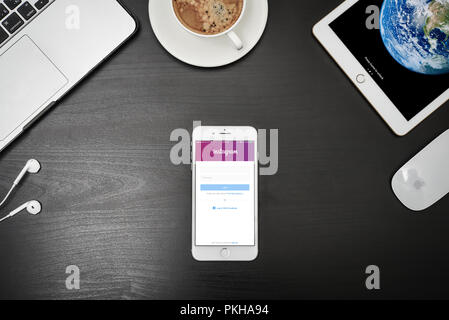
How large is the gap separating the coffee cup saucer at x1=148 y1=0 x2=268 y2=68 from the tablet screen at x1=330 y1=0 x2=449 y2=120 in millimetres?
137

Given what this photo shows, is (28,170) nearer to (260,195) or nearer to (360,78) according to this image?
(260,195)

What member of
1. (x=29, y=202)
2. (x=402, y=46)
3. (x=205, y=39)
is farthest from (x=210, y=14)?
(x=29, y=202)

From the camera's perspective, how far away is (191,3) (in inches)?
26.7

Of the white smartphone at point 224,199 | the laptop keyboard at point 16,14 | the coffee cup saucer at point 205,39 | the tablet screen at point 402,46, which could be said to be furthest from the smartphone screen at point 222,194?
the laptop keyboard at point 16,14

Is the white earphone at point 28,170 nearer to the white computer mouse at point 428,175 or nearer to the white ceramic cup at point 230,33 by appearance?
the white ceramic cup at point 230,33

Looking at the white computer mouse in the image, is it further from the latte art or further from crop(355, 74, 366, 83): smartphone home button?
the latte art

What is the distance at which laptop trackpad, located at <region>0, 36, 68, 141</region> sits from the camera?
0.71m

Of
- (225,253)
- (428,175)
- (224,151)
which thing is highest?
(224,151)

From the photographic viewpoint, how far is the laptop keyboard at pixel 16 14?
0.70 m

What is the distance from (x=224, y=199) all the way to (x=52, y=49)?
0.40 meters

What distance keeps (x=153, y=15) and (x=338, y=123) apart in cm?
38

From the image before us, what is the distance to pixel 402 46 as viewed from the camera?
712 mm
